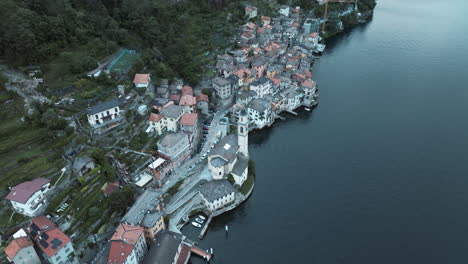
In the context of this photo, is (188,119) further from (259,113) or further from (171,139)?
(259,113)

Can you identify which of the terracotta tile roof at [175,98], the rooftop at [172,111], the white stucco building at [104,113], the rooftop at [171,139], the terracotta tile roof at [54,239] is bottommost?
the terracotta tile roof at [54,239]

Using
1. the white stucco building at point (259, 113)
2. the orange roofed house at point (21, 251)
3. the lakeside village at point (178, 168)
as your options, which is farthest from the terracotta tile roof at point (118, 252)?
the white stucco building at point (259, 113)

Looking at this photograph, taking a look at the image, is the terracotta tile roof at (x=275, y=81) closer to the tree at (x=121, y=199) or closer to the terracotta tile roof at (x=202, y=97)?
the terracotta tile roof at (x=202, y=97)

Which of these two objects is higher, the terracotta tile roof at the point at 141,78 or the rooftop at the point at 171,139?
the terracotta tile roof at the point at 141,78

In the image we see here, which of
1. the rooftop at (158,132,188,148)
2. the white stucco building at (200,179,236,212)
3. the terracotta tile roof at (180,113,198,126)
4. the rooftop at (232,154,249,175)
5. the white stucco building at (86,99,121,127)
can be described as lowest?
the white stucco building at (200,179,236,212)

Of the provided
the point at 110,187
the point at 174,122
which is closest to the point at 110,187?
the point at 110,187

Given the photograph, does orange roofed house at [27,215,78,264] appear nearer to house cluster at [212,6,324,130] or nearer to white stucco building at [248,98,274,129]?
house cluster at [212,6,324,130]

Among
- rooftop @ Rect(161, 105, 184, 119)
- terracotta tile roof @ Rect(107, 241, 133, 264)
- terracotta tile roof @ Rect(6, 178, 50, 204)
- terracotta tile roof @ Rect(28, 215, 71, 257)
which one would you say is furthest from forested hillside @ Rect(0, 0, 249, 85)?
terracotta tile roof @ Rect(107, 241, 133, 264)
